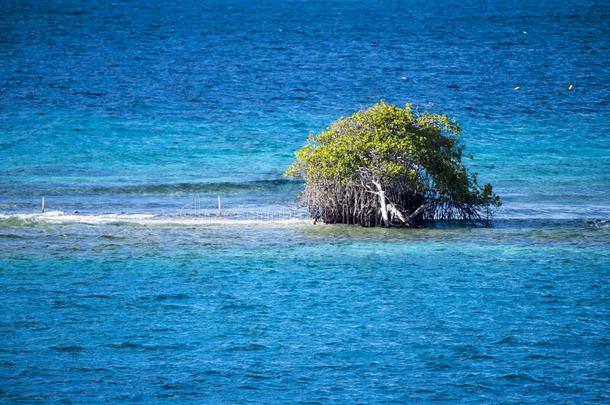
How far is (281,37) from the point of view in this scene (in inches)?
4395

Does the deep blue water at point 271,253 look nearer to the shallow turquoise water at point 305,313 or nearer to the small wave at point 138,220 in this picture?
the shallow turquoise water at point 305,313

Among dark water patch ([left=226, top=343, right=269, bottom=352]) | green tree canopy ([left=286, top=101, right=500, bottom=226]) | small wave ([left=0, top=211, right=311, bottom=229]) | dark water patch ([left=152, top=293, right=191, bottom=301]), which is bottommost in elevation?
dark water patch ([left=226, top=343, right=269, bottom=352])

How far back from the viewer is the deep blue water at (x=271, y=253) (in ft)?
72.3

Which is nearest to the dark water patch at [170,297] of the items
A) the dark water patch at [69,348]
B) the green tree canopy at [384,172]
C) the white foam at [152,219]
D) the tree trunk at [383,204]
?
the dark water patch at [69,348]

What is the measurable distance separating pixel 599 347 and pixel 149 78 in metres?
68.8

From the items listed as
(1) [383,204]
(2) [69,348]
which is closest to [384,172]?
(1) [383,204]

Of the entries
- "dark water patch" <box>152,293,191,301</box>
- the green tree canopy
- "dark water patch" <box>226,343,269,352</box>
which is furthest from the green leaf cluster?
"dark water patch" <box>226,343,269,352</box>

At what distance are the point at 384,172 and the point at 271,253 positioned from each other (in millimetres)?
4388

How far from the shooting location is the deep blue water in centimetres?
2205

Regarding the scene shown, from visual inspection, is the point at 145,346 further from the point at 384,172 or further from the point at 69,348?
the point at 384,172

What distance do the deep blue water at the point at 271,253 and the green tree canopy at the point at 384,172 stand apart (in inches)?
39.4

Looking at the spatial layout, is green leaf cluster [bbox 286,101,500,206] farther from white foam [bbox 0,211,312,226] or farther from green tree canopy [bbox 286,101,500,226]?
white foam [bbox 0,211,312,226]

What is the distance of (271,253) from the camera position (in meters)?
33.0

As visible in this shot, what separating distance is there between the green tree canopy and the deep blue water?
1001 millimetres
